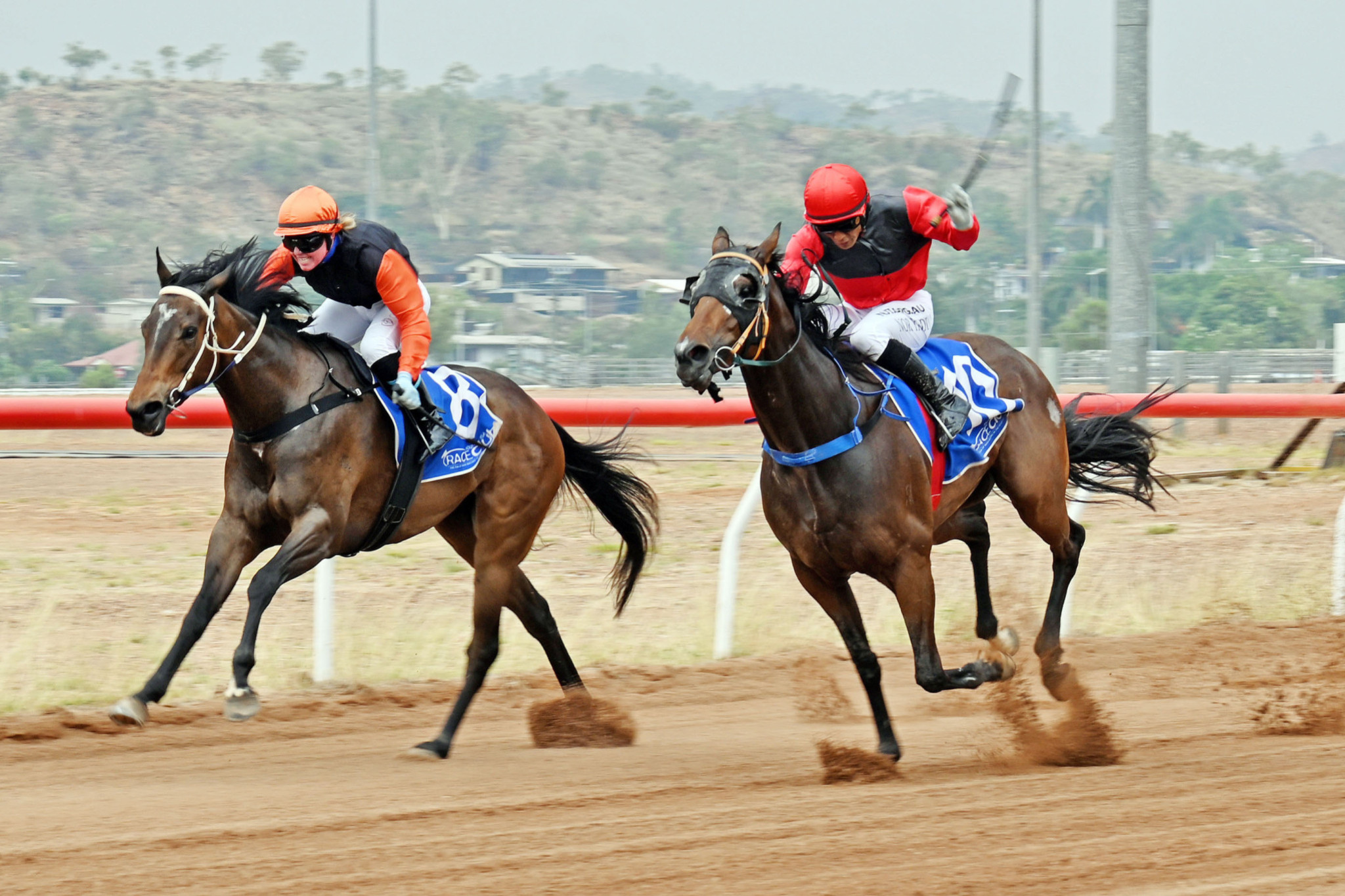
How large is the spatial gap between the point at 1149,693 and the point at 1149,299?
4950mm

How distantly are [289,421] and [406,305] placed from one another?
2.09 ft

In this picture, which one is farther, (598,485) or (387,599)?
(387,599)

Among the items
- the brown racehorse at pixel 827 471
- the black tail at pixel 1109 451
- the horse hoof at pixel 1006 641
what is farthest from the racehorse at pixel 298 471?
the black tail at pixel 1109 451

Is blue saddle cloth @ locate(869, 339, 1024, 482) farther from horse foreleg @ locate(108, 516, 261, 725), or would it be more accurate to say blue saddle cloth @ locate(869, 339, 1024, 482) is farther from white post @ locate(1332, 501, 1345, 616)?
white post @ locate(1332, 501, 1345, 616)

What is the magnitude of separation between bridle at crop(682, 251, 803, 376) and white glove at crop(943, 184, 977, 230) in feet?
2.82

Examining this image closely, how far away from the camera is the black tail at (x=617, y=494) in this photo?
6.37 meters

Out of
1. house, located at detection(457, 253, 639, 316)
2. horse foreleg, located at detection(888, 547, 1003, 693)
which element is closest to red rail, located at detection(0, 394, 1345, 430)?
horse foreleg, located at detection(888, 547, 1003, 693)

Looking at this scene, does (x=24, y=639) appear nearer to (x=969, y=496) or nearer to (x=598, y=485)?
(x=598, y=485)

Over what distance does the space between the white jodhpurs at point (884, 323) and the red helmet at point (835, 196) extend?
336 millimetres

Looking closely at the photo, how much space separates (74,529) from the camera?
9.37 meters

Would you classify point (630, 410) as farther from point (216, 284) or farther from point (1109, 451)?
point (216, 284)

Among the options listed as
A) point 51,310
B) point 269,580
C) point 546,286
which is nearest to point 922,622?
point 269,580

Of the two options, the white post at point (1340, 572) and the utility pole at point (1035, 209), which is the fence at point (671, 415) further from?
the utility pole at point (1035, 209)

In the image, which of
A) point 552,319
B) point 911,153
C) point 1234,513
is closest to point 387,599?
point 1234,513
